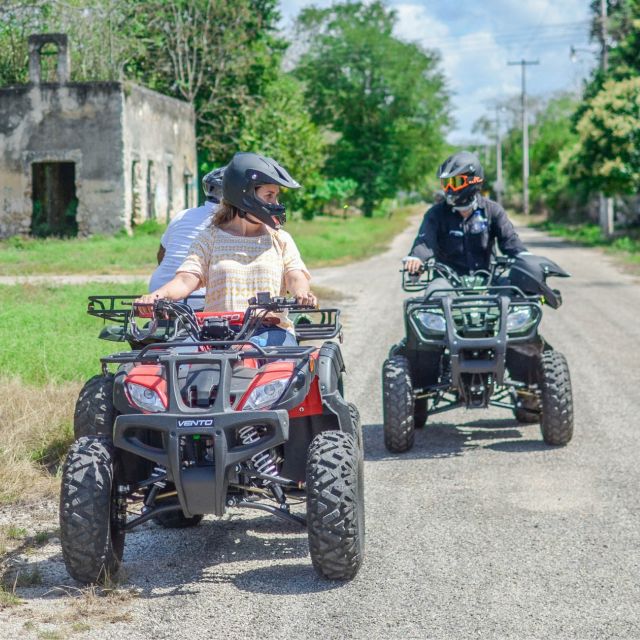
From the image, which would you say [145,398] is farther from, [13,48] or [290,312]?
[13,48]

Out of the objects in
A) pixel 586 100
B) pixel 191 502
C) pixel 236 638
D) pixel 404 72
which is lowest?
pixel 236 638

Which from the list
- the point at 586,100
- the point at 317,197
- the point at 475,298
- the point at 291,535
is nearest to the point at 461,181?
the point at 475,298

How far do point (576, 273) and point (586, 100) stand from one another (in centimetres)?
1712

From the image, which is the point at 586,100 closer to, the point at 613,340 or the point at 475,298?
the point at 613,340

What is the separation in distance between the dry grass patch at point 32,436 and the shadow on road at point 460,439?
2101 millimetres

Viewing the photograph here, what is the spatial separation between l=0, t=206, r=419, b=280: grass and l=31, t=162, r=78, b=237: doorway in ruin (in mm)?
955

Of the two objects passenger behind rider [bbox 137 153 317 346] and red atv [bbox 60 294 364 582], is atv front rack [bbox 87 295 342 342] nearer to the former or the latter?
red atv [bbox 60 294 364 582]

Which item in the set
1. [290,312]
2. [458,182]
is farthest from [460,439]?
[290,312]

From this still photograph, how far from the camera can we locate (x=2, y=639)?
4547mm

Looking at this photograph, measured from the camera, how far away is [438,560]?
565 centimetres

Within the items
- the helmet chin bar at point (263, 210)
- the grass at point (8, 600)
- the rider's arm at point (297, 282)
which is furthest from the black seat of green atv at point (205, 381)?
the grass at point (8, 600)

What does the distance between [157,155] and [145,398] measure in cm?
2903

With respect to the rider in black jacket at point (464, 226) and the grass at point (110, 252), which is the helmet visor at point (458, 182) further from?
the grass at point (110, 252)

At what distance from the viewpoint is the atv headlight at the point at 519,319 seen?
27.4 feet
